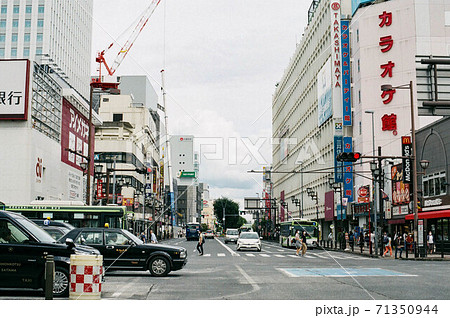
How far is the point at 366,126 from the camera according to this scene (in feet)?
199

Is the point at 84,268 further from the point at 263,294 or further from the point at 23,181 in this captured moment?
the point at 23,181

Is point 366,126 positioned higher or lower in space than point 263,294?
higher

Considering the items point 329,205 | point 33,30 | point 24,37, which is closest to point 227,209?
point 24,37

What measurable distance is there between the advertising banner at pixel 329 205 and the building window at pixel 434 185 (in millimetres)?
26610

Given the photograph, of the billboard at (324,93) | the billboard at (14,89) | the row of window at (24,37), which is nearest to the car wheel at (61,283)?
the billboard at (14,89)

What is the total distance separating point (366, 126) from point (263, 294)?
5076 cm

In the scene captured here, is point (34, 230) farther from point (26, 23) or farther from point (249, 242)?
point (26, 23)

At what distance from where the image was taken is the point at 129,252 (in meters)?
18.4

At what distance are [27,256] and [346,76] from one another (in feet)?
189

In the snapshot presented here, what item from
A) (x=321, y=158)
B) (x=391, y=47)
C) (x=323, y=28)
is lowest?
(x=321, y=158)
